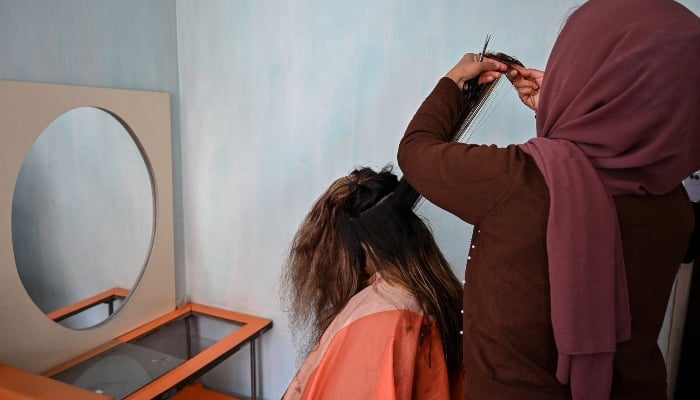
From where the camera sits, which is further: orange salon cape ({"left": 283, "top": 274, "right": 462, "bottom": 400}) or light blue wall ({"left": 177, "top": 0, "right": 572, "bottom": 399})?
light blue wall ({"left": 177, "top": 0, "right": 572, "bottom": 399})

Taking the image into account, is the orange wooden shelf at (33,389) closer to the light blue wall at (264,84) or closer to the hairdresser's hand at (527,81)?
the light blue wall at (264,84)

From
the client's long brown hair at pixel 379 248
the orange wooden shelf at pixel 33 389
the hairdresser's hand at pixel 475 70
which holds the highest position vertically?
the hairdresser's hand at pixel 475 70

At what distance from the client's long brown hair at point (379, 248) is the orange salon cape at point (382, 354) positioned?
0.10 ft

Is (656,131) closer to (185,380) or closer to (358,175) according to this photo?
(358,175)

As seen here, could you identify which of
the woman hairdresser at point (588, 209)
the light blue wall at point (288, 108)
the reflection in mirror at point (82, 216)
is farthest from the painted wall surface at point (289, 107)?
the woman hairdresser at point (588, 209)

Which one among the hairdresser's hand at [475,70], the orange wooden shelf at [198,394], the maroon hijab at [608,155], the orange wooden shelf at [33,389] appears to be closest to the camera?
the maroon hijab at [608,155]

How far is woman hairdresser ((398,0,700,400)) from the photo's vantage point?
55 centimetres

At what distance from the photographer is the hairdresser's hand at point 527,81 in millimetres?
861

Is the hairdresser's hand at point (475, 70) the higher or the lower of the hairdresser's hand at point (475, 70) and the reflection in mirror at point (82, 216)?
the higher

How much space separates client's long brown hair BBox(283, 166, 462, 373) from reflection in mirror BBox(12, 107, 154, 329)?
0.76 meters

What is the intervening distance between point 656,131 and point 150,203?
4.80ft

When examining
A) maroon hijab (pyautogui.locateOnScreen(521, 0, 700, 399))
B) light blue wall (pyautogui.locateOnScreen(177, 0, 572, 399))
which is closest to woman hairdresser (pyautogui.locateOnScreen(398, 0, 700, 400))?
maroon hijab (pyautogui.locateOnScreen(521, 0, 700, 399))

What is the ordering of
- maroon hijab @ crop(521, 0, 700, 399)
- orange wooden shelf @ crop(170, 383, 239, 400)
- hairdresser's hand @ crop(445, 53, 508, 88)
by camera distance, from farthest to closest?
orange wooden shelf @ crop(170, 383, 239, 400)
hairdresser's hand @ crop(445, 53, 508, 88)
maroon hijab @ crop(521, 0, 700, 399)

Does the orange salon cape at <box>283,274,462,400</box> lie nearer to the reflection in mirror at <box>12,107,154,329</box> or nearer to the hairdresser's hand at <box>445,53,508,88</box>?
the hairdresser's hand at <box>445,53,508,88</box>
